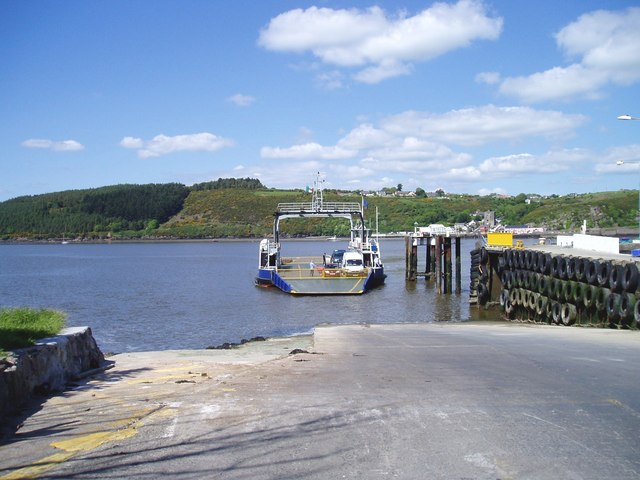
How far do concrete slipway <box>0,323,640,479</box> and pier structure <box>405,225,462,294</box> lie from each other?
31.1 m

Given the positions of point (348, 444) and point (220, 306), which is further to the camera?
point (220, 306)

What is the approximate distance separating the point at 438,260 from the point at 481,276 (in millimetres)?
10549

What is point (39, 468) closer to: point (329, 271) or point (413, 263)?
point (329, 271)

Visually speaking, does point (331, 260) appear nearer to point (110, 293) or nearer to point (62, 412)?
point (110, 293)

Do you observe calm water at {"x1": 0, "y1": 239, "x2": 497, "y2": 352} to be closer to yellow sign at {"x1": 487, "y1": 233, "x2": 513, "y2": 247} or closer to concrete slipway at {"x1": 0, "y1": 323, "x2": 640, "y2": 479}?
yellow sign at {"x1": 487, "y1": 233, "x2": 513, "y2": 247}

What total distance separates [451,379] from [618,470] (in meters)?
3.96

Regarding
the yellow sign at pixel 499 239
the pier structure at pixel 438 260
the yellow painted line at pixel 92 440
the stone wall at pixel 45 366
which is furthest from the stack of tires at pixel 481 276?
the yellow painted line at pixel 92 440

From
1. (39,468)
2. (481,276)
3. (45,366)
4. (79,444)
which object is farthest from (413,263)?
(39,468)

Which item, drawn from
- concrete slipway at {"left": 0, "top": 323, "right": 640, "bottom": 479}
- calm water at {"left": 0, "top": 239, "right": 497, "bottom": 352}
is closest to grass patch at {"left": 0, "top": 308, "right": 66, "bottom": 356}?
concrete slipway at {"left": 0, "top": 323, "right": 640, "bottom": 479}

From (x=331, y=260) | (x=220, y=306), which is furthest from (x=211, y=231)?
(x=220, y=306)

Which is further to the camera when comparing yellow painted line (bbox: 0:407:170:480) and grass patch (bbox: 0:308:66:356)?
grass patch (bbox: 0:308:66:356)

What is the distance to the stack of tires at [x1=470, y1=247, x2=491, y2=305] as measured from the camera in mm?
33812

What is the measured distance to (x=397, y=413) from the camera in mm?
7152

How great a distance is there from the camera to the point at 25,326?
9867mm
